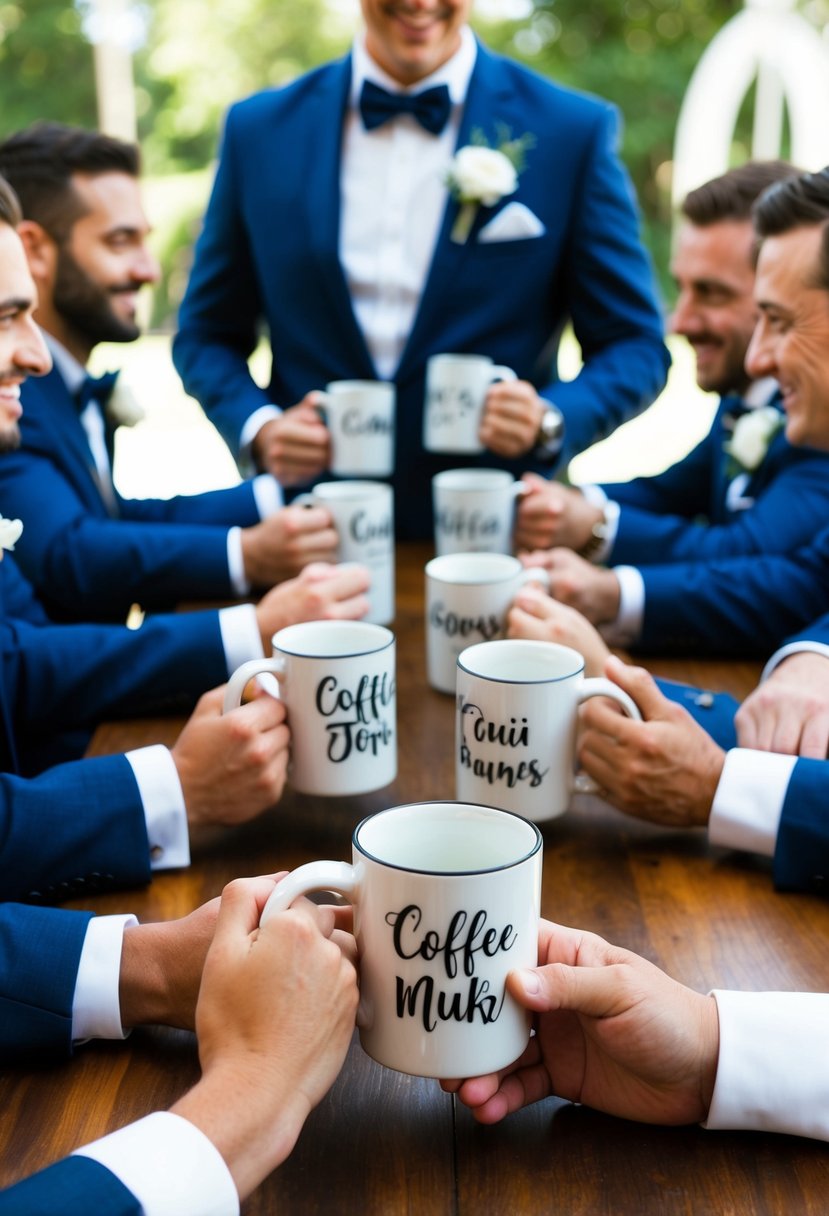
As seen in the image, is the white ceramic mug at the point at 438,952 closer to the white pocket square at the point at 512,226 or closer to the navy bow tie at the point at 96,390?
the navy bow tie at the point at 96,390

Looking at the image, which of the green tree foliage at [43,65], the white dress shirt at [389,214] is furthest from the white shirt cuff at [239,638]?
the green tree foliage at [43,65]

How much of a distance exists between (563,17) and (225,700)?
46.6 feet

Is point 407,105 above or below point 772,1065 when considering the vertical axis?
above

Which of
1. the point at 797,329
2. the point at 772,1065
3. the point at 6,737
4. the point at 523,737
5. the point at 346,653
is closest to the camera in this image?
the point at 772,1065

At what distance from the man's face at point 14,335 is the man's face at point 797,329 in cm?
106

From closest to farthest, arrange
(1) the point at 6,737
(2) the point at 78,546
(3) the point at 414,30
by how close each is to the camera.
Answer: (1) the point at 6,737 < (2) the point at 78,546 < (3) the point at 414,30

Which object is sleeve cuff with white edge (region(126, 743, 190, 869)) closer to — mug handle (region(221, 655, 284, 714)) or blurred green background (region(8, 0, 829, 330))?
mug handle (region(221, 655, 284, 714))

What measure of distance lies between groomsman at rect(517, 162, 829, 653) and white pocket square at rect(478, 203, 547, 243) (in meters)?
0.32

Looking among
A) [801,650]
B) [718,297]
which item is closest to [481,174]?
[718,297]

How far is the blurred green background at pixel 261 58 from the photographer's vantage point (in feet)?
41.8

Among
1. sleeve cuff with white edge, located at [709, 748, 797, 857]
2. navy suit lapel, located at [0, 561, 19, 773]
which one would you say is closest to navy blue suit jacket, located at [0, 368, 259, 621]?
navy suit lapel, located at [0, 561, 19, 773]

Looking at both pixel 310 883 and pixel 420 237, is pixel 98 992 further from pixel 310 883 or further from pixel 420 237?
pixel 420 237

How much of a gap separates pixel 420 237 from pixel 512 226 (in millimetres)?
218

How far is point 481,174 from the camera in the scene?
8.10 ft
